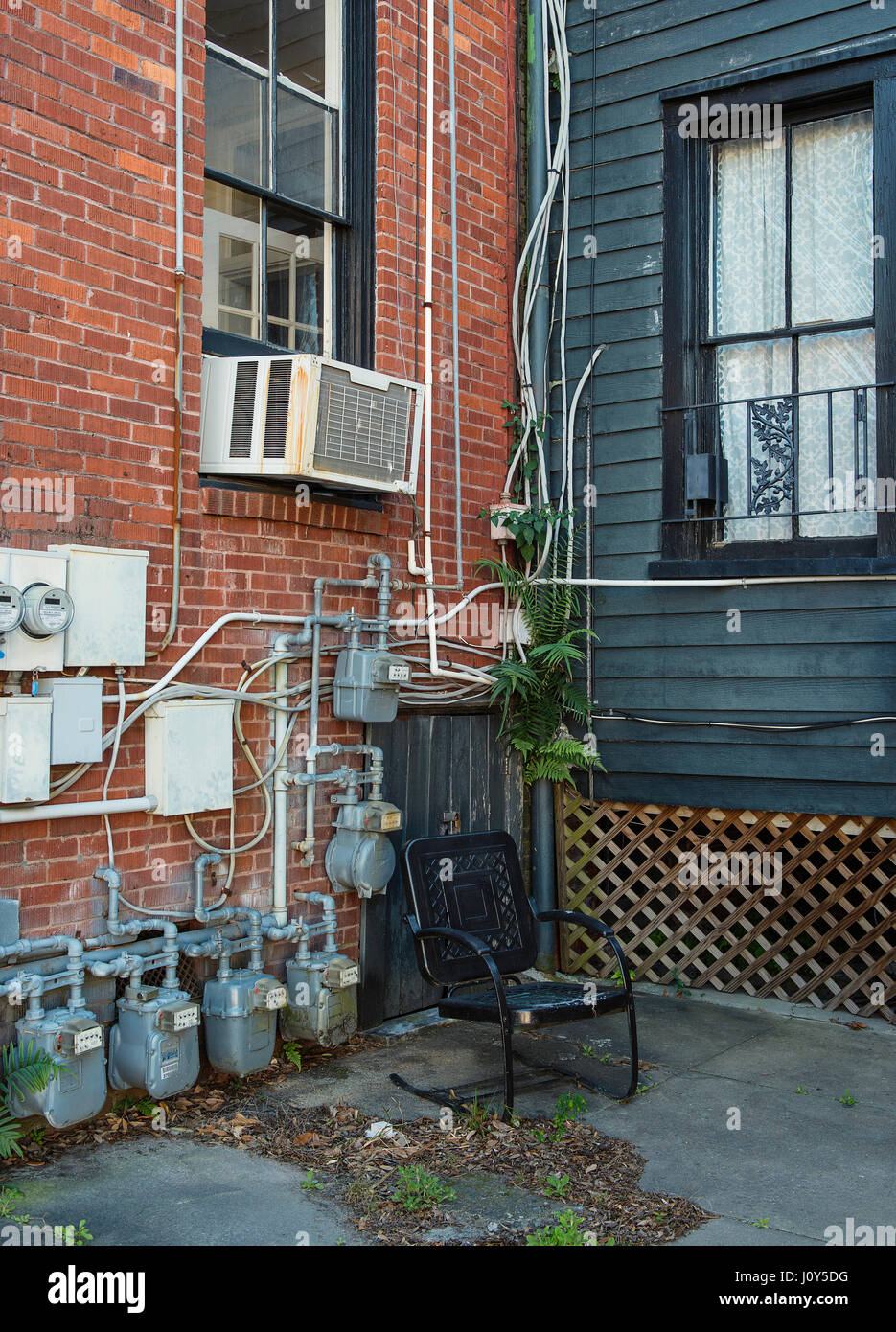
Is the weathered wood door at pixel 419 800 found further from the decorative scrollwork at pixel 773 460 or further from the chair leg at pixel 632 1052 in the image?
the decorative scrollwork at pixel 773 460

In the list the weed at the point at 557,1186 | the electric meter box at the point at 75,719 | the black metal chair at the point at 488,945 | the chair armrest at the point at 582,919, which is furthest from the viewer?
the chair armrest at the point at 582,919

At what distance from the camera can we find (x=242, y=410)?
15.2 feet

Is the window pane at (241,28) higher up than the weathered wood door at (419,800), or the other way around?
the window pane at (241,28)

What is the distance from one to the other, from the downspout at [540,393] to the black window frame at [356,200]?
3.78 feet

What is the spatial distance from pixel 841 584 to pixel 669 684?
977 millimetres

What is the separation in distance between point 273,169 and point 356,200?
0.51 meters

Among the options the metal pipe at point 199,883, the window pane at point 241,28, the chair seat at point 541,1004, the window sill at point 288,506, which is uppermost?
the window pane at point 241,28

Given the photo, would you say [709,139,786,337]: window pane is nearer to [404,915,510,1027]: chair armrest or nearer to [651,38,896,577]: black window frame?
[651,38,896,577]: black window frame

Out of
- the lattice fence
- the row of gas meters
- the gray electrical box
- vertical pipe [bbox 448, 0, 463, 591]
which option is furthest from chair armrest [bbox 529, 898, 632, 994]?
vertical pipe [bbox 448, 0, 463, 591]

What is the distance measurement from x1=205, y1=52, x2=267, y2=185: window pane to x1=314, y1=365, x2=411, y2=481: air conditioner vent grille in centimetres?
110

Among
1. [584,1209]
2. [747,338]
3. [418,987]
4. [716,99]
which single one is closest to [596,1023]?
[418,987]

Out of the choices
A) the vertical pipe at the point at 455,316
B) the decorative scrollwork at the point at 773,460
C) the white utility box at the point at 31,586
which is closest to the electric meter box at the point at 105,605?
the white utility box at the point at 31,586

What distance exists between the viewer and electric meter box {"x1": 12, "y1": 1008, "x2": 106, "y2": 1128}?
3754 millimetres

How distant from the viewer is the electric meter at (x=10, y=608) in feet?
12.0
